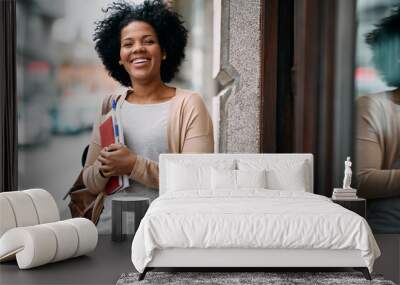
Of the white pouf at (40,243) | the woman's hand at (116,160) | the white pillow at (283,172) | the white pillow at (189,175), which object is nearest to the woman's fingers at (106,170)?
the woman's hand at (116,160)

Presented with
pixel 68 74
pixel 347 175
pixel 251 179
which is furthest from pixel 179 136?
pixel 347 175

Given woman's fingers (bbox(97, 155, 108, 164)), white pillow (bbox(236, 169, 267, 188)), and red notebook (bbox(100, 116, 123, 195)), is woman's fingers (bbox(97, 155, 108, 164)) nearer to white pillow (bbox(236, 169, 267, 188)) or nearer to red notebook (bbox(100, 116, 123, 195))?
red notebook (bbox(100, 116, 123, 195))

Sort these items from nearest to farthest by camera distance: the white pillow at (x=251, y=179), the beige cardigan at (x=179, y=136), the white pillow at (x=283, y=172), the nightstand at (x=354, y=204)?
the white pillow at (x=251, y=179) → the white pillow at (x=283, y=172) → the nightstand at (x=354, y=204) → the beige cardigan at (x=179, y=136)

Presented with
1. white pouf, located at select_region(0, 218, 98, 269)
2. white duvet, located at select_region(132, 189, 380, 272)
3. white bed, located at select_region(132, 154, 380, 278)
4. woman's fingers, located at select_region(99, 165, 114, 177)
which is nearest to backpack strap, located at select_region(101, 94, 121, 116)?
woman's fingers, located at select_region(99, 165, 114, 177)

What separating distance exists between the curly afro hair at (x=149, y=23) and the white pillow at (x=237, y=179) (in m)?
1.27

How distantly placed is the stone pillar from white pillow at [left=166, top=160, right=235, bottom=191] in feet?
1.54

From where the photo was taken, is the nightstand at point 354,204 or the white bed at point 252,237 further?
the nightstand at point 354,204

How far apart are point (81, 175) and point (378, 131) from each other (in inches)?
122

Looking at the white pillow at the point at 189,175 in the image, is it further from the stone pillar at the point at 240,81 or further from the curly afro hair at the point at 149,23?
the curly afro hair at the point at 149,23

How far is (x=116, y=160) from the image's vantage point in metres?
6.61

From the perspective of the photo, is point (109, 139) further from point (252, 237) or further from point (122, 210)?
point (252, 237)

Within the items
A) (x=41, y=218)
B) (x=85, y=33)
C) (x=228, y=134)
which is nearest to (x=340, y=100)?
(x=228, y=134)

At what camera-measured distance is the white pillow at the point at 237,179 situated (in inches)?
230

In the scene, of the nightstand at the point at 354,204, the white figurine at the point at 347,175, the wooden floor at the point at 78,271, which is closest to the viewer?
the wooden floor at the point at 78,271
